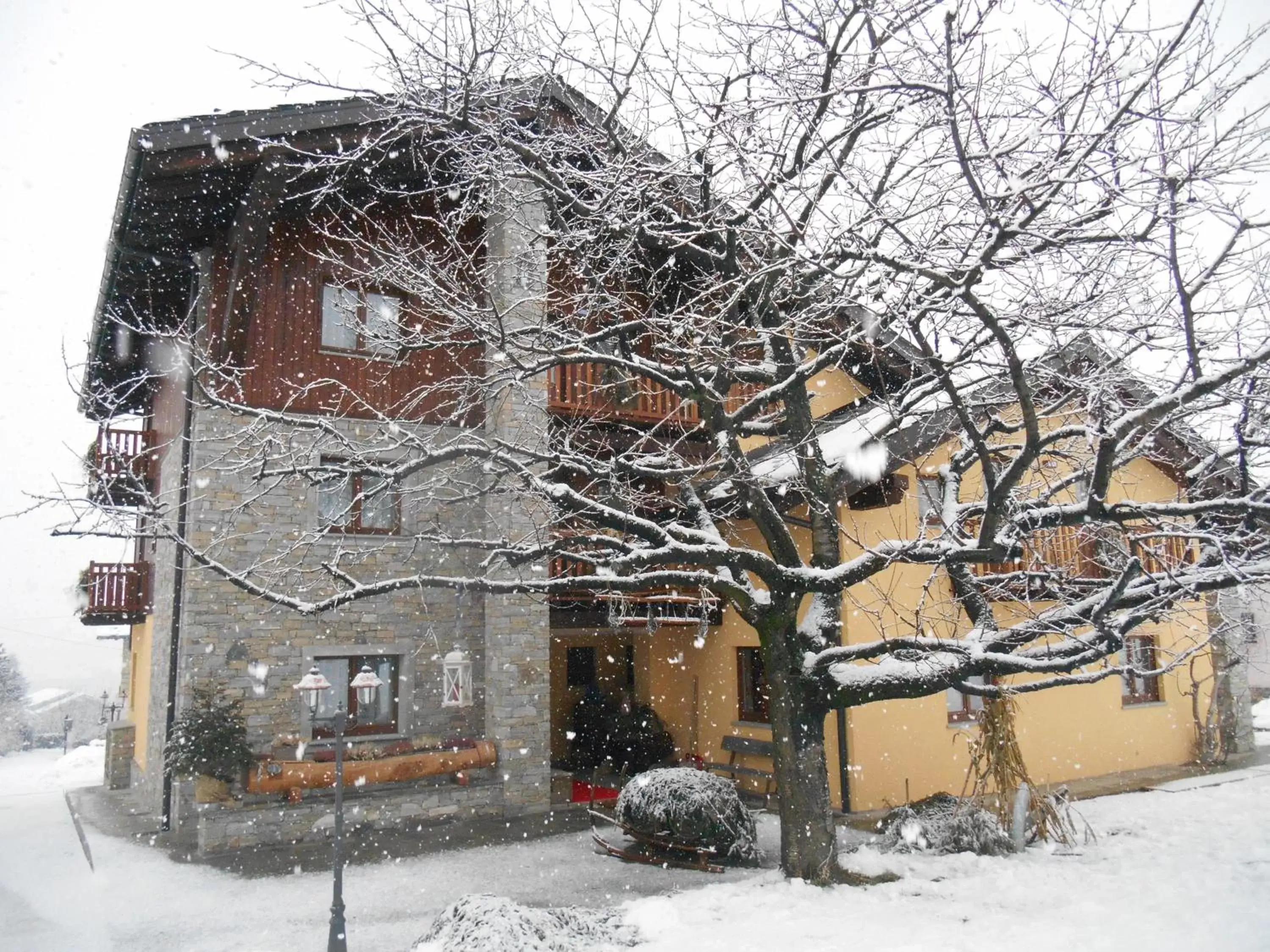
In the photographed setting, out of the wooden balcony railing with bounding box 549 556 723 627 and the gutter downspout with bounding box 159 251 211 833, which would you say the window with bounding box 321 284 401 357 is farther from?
the wooden balcony railing with bounding box 549 556 723 627

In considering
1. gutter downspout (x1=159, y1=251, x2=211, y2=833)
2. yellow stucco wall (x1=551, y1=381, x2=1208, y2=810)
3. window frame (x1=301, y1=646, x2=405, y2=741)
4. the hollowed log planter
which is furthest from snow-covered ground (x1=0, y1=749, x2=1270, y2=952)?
window frame (x1=301, y1=646, x2=405, y2=741)

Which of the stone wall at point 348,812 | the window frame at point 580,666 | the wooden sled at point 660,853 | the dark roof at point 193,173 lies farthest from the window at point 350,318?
the window frame at point 580,666

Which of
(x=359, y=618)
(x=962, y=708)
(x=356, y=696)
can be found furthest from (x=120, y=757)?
(x=962, y=708)

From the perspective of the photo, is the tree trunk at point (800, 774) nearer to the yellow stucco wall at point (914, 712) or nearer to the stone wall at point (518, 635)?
the yellow stucco wall at point (914, 712)

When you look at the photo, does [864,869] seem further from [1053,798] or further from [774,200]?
[774,200]

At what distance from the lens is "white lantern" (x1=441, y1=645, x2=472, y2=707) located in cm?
1172

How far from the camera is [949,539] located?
6605 millimetres

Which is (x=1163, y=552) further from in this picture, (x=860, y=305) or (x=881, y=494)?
(x=860, y=305)

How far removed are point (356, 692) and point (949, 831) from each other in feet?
25.1

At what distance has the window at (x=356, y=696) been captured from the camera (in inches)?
444

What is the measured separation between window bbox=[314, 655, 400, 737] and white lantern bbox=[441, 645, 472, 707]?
27.3 inches

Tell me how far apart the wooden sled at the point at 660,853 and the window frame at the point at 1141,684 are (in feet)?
29.9

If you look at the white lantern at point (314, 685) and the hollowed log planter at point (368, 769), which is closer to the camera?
the white lantern at point (314, 685)

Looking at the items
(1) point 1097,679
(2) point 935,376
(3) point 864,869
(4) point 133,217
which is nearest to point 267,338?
(4) point 133,217
